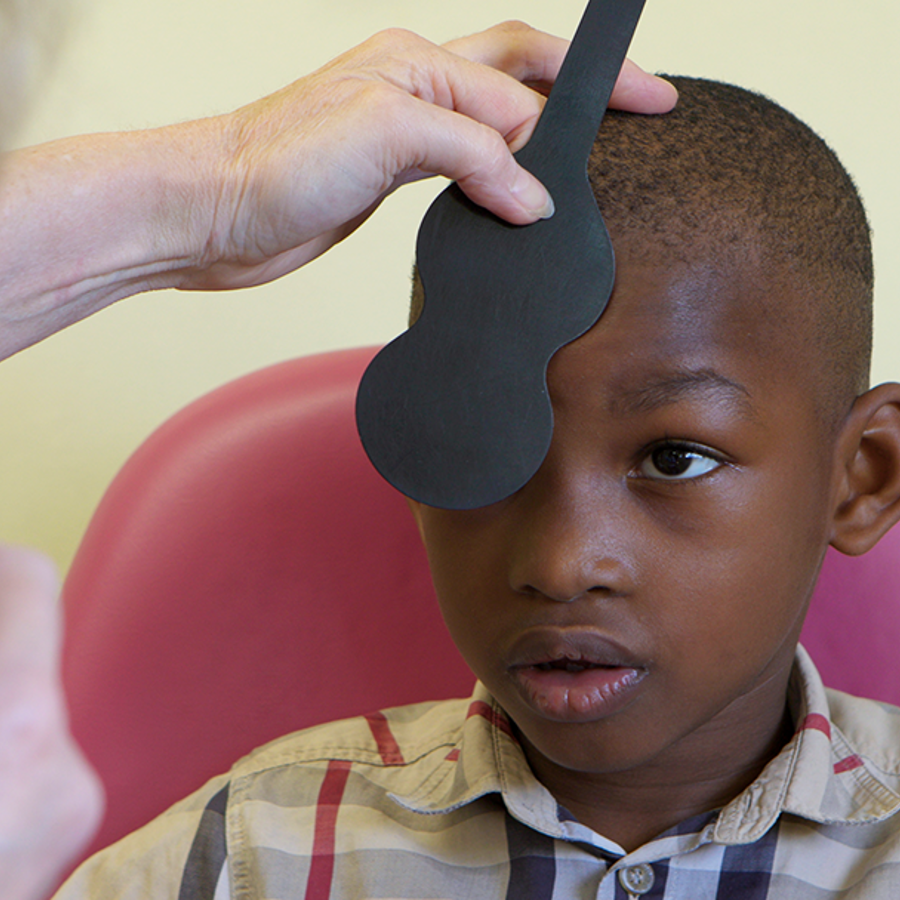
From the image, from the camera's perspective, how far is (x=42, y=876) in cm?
11

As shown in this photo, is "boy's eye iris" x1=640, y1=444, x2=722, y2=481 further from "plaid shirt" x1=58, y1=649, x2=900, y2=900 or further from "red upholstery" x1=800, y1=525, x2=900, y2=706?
"red upholstery" x1=800, y1=525, x2=900, y2=706

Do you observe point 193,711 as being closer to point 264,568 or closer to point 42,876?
point 264,568

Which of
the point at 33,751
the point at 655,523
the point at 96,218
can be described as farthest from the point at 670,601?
the point at 33,751

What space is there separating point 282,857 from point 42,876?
28.3 inches

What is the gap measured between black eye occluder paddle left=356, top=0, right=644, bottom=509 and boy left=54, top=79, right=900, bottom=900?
0.05 m

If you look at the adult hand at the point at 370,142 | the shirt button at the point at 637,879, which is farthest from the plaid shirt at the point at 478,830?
the adult hand at the point at 370,142

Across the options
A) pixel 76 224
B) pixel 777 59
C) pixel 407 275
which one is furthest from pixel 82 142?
pixel 777 59

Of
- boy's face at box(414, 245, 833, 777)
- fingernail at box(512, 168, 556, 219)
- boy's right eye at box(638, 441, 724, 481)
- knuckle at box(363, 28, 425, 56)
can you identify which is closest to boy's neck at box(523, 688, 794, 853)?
boy's face at box(414, 245, 833, 777)

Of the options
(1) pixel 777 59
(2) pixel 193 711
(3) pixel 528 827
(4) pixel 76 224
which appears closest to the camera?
(4) pixel 76 224

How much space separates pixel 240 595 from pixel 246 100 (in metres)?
0.60

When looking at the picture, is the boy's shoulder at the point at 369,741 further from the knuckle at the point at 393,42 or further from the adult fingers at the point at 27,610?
the adult fingers at the point at 27,610

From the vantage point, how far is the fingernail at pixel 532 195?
551 millimetres

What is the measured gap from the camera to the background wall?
1.17 meters

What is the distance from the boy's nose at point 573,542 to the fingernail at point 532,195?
5.8 inches
